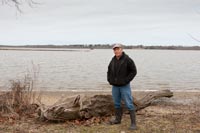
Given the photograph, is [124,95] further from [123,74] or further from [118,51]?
[118,51]

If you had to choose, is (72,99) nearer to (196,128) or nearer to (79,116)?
(79,116)

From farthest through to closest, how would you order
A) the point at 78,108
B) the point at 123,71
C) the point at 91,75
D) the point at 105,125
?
the point at 91,75, the point at 78,108, the point at 105,125, the point at 123,71

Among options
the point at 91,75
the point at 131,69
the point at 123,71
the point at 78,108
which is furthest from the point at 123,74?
the point at 91,75

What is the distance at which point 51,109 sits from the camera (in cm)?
973

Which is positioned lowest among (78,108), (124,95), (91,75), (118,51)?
(91,75)

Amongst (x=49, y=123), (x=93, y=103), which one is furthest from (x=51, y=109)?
(x=93, y=103)

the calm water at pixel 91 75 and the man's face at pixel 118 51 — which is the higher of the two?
the man's face at pixel 118 51

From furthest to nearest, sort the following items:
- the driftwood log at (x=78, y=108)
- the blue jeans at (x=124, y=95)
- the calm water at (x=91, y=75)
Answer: the calm water at (x=91, y=75), the driftwood log at (x=78, y=108), the blue jeans at (x=124, y=95)

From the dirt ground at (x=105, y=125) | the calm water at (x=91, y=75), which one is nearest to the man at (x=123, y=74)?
the dirt ground at (x=105, y=125)

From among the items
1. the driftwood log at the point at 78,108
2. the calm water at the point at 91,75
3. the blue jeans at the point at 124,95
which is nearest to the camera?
the blue jeans at the point at 124,95

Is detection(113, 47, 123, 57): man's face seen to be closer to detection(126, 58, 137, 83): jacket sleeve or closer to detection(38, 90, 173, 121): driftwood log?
detection(126, 58, 137, 83): jacket sleeve

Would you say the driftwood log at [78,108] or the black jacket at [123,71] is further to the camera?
the driftwood log at [78,108]

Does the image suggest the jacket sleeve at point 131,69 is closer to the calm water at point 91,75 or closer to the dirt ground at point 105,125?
the dirt ground at point 105,125

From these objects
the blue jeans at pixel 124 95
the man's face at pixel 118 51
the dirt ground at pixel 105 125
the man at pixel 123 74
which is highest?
the man's face at pixel 118 51
